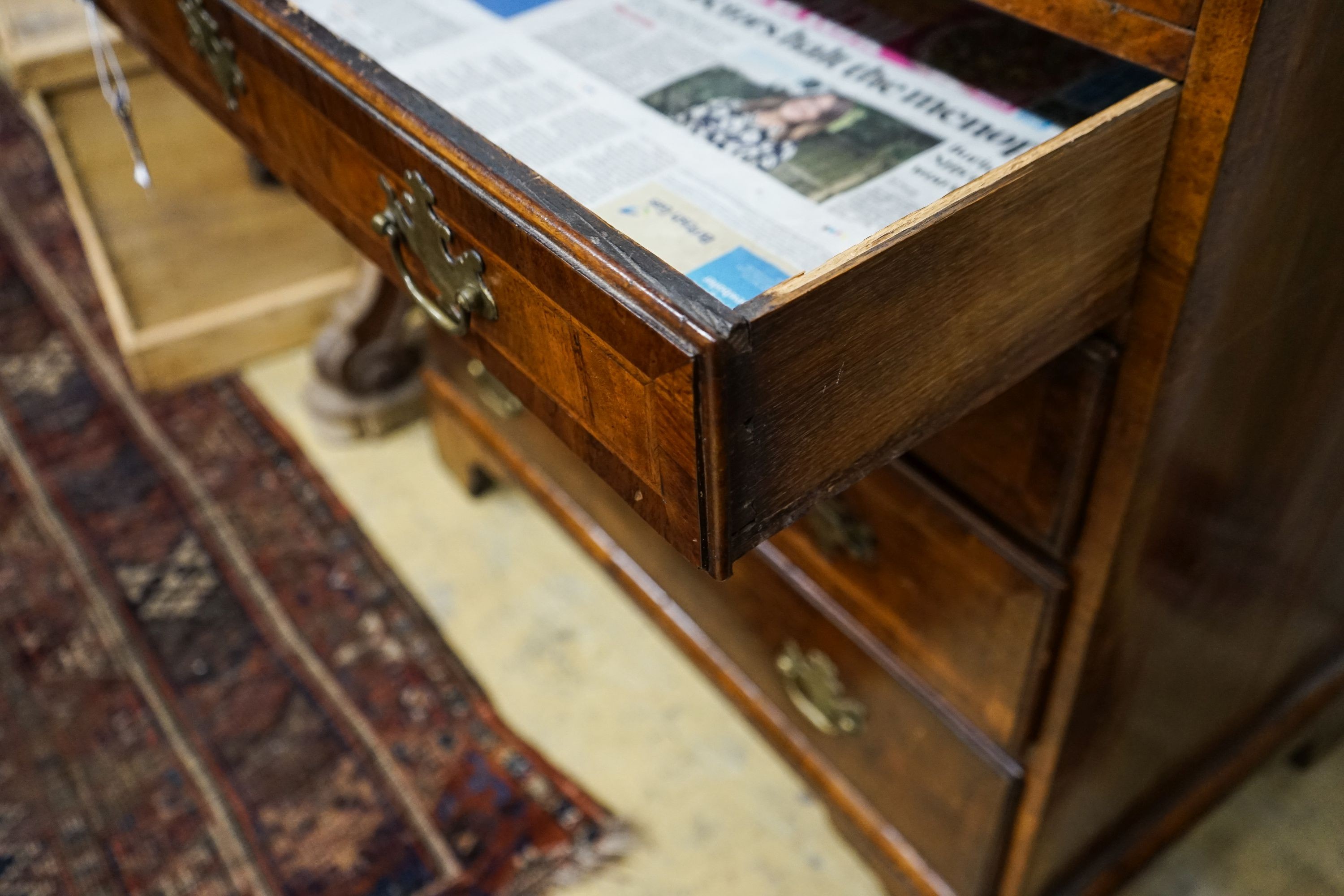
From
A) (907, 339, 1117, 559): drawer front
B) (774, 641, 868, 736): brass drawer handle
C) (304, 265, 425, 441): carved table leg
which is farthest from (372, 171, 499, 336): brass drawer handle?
(304, 265, 425, 441): carved table leg

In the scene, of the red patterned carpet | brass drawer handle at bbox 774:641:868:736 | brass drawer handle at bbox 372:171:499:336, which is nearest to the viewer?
brass drawer handle at bbox 372:171:499:336

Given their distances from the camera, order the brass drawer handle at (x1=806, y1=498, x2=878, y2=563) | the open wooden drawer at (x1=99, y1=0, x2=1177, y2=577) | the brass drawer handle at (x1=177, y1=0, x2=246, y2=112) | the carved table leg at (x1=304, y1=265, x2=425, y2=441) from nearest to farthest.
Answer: the open wooden drawer at (x1=99, y1=0, x2=1177, y2=577) < the brass drawer handle at (x1=177, y1=0, x2=246, y2=112) < the brass drawer handle at (x1=806, y1=498, x2=878, y2=563) < the carved table leg at (x1=304, y1=265, x2=425, y2=441)

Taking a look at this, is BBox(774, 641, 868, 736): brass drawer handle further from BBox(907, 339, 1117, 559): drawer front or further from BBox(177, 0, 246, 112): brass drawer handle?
BBox(177, 0, 246, 112): brass drawer handle

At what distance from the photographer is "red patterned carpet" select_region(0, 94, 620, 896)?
103cm

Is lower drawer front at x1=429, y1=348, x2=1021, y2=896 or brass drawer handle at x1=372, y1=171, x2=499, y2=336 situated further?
lower drawer front at x1=429, y1=348, x2=1021, y2=896

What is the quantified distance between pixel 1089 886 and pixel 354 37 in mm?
801

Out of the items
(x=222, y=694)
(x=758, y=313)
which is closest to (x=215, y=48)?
(x=758, y=313)

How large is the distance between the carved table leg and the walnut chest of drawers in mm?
465

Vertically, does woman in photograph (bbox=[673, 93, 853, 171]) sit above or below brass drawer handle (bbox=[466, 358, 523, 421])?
above

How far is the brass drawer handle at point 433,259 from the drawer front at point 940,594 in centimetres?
30

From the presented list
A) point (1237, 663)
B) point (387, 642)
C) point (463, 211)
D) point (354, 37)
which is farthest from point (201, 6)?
point (1237, 663)

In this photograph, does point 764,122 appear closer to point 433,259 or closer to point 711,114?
point 711,114

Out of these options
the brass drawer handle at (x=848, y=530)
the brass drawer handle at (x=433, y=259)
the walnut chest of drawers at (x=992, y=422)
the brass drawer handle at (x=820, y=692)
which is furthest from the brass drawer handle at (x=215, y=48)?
the brass drawer handle at (x=820, y=692)

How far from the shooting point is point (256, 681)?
117cm
